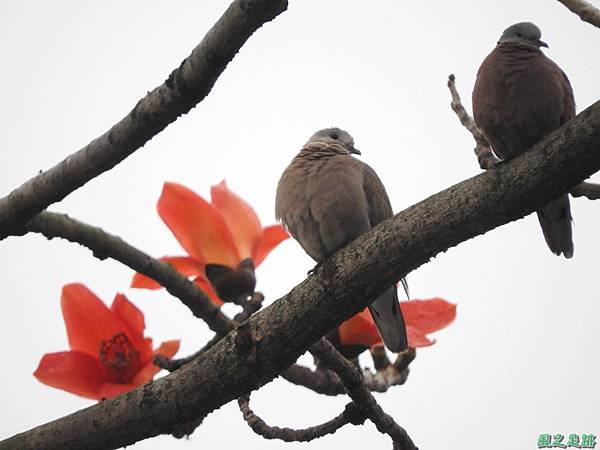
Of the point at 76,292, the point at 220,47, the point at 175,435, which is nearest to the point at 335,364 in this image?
the point at 175,435

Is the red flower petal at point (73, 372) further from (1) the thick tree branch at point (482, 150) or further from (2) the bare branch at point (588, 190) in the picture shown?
(2) the bare branch at point (588, 190)

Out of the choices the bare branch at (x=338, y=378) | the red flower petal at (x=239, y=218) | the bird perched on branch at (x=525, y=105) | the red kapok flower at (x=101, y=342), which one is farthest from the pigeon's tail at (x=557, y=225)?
the red kapok flower at (x=101, y=342)

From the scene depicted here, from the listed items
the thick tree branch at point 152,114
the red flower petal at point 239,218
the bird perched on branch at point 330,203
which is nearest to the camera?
the thick tree branch at point 152,114

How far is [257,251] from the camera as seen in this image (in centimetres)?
311

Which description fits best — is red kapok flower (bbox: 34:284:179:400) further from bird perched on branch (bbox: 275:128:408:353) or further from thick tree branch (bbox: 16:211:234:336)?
bird perched on branch (bbox: 275:128:408:353)

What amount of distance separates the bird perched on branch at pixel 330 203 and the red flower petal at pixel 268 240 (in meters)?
0.36

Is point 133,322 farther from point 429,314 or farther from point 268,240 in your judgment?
point 429,314

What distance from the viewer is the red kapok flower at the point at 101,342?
249cm

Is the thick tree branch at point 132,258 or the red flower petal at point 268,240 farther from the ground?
the red flower petal at point 268,240

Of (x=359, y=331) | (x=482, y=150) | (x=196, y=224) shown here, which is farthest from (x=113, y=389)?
(x=482, y=150)

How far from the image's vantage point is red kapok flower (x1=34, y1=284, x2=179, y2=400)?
2.49m

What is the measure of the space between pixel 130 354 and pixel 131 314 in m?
0.13

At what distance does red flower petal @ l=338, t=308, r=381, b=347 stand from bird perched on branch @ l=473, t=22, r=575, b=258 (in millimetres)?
836

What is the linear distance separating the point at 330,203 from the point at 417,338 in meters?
0.87
